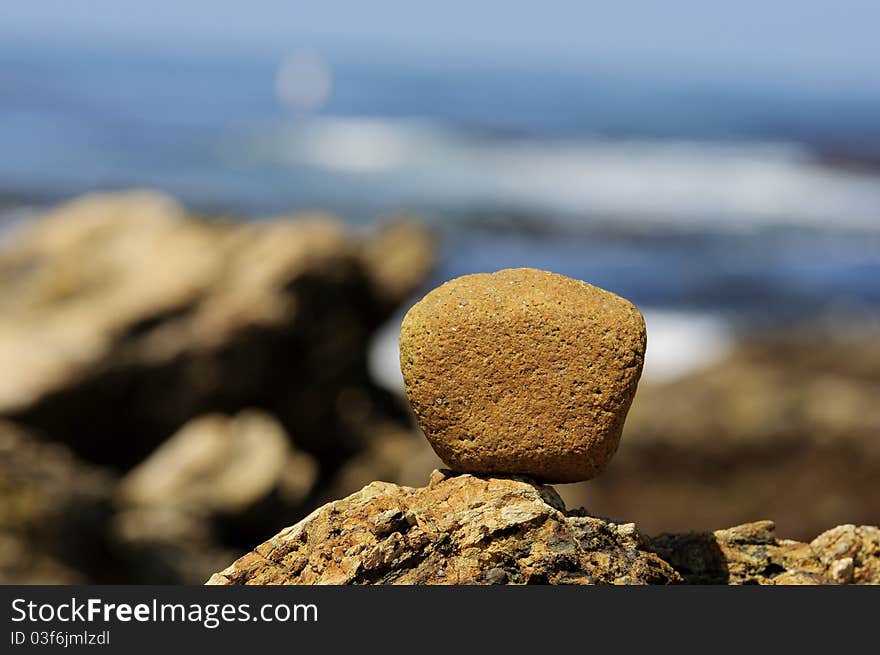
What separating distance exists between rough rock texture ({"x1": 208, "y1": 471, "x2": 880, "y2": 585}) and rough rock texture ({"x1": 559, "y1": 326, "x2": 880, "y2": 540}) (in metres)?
4.97

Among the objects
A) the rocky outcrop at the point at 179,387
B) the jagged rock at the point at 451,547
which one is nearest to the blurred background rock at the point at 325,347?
the rocky outcrop at the point at 179,387

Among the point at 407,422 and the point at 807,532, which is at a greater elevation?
the point at 407,422

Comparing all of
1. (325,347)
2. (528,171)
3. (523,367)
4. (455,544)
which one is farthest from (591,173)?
(455,544)

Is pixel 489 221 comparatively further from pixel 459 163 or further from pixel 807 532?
pixel 807 532

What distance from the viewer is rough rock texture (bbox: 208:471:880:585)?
11.3 ft

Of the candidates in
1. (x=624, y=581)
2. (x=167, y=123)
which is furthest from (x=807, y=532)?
(x=167, y=123)

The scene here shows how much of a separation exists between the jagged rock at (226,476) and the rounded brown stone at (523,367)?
508cm

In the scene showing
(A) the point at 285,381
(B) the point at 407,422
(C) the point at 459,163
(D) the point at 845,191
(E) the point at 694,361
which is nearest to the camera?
(A) the point at 285,381

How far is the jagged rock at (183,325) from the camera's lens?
8750mm

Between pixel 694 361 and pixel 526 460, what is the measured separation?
45.2 ft

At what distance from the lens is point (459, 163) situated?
134 feet

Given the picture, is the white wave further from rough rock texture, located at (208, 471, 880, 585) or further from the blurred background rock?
rough rock texture, located at (208, 471, 880, 585)

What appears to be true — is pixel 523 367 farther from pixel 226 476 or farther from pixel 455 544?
pixel 226 476

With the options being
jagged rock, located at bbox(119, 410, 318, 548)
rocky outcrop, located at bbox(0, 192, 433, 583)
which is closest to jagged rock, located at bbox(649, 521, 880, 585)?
rocky outcrop, located at bbox(0, 192, 433, 583)
